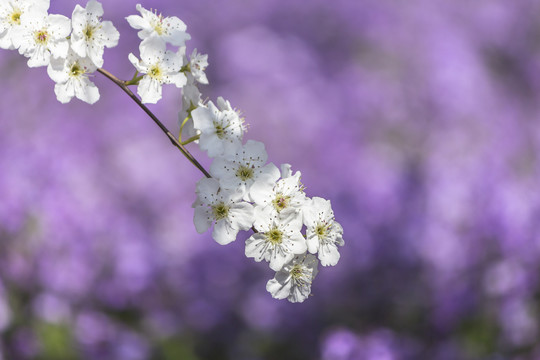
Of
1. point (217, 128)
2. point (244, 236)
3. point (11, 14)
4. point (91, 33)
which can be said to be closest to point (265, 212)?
point (217, 128)

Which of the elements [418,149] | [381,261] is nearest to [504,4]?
[418,149]

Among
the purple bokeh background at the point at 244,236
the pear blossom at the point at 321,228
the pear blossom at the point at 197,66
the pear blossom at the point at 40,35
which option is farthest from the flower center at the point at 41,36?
the purple bokeh background at the point at 244,236

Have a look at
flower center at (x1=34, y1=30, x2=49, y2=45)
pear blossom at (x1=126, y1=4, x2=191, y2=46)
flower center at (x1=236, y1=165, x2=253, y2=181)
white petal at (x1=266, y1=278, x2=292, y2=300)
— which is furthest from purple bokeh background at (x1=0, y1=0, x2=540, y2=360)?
flower center at (x1=34, y1=30, x2=49, y2=45)

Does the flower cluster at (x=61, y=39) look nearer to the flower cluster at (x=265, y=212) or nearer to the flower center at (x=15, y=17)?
the flower center at (x=15, y=17)

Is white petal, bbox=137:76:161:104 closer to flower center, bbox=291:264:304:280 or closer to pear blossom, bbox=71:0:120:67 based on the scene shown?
pear blossom, bbox=71:0:120:67

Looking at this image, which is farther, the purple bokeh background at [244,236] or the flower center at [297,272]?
the purple bokeh background at [244,236]

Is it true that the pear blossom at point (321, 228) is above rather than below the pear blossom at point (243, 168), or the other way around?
below

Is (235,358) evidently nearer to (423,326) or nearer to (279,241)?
(423,326)
